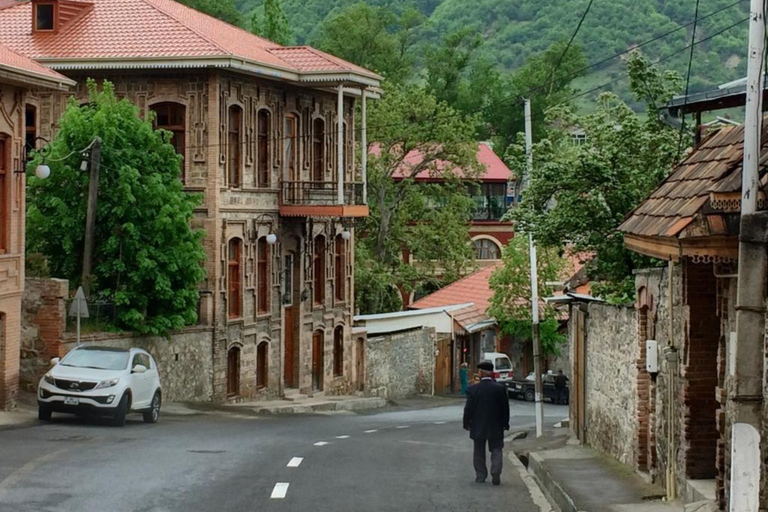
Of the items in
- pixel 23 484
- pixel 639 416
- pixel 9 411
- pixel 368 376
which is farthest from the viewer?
pixel 368 376

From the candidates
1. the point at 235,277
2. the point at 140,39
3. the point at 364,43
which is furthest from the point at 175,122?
the point at 364,43

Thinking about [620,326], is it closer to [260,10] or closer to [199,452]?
[199,452]

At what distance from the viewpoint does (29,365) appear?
32.2 meters

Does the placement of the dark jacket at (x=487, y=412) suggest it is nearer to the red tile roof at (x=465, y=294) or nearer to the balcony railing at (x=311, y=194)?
the balcony railing at (x=311, y=194)

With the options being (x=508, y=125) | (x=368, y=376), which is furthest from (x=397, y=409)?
(x=508, y=125)

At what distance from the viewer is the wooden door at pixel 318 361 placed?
48.8 m

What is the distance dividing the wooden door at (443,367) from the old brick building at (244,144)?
934cm

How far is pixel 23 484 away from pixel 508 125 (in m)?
79.6

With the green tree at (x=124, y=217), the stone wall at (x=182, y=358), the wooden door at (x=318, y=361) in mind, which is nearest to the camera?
the green tree at (x=124, y=217)

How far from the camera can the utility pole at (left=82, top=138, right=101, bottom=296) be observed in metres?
33.6

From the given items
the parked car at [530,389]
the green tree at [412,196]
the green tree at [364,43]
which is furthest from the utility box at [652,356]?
the green tree at [364,43]

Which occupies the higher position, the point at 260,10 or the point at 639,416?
the point at 260,10

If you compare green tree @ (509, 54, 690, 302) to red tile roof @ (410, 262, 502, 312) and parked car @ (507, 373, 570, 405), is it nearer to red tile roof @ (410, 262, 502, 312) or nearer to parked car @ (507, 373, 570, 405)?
parked car @ (507, 373, 570, 405)

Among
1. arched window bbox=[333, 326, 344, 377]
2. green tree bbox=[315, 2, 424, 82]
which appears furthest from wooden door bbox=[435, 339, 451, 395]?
green tree bbox=[315, 2, 424, 82]
